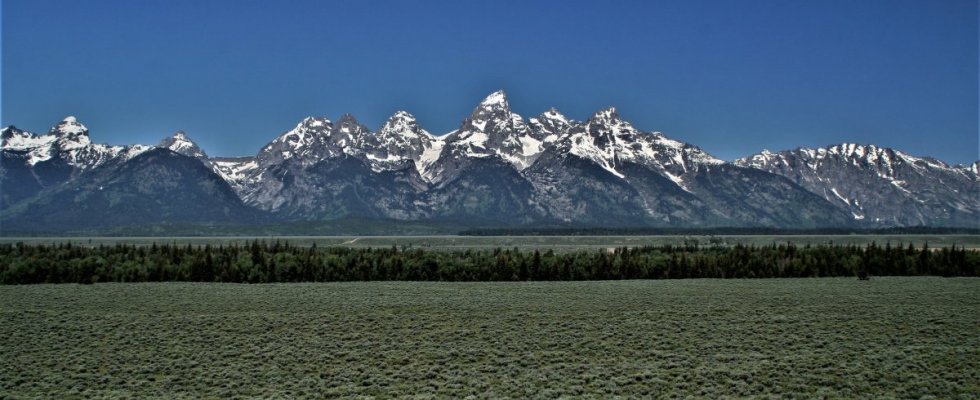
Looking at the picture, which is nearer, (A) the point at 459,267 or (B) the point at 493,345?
(B) the point at 493,345

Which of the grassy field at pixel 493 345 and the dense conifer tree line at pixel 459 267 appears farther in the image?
the dense conifer tree line at pixel 459 267

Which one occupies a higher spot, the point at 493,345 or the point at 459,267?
the point at 459,267

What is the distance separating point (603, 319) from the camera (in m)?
64.9

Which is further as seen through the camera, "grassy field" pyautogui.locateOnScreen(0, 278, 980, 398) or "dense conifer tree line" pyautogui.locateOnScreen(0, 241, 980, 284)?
"dense conifer tree line" pyautogui.locateOnScreen(0, 241, 980, 284)

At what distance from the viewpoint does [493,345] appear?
2206 inches

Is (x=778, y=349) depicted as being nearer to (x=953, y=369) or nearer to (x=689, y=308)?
(x=953, y=369)

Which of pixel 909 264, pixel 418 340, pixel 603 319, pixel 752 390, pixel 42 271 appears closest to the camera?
pixel 752 390

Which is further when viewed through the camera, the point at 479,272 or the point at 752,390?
the point at 479,272

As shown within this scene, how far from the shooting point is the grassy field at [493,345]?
46469mm

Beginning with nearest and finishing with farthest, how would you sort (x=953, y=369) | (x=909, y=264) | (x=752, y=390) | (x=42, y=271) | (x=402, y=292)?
(x=752, y=390) → (x=953, y=369) → (x=402, y=292) → (x=42, y=271) → (x=909, y=264)

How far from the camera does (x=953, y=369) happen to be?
4803cm

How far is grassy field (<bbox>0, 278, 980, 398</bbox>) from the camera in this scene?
46469mm

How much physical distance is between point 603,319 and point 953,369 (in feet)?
79.8

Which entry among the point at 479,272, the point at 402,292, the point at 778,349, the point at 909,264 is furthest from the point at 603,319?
the point at 909,264
